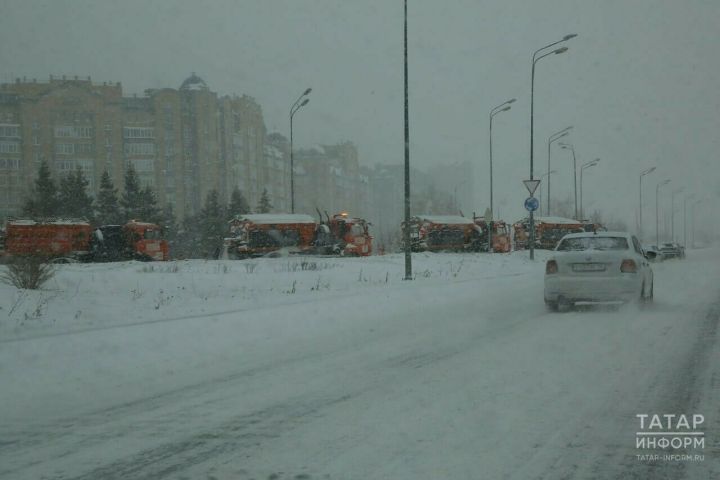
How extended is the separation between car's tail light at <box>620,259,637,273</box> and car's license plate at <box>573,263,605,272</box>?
1.13 feet

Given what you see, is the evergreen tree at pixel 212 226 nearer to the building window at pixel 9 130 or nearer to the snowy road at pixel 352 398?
the building window at pixel 9 130

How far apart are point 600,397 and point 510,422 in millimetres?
1221

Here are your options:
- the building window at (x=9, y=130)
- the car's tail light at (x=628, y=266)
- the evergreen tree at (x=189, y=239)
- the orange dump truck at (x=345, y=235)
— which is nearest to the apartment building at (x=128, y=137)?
the building window at (x=9, y=130)

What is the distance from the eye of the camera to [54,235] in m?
35.4

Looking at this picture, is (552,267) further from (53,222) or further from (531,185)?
(53,222)

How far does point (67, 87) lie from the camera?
84.7 metres

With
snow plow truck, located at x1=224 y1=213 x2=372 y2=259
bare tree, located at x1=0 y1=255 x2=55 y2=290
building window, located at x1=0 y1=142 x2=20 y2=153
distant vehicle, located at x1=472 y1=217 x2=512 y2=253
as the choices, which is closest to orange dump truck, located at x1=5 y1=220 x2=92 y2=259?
snow plow truck, located at x1=224 y1=213 x2=372 y2=259

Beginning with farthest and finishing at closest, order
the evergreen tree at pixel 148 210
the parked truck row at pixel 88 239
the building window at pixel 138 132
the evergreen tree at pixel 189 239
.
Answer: the building window at pixel 138 132 < the evergreen tree at pixel 189 239 < the evergreen tree at pixel 148 210 < the parked truck row at pixel 88 239

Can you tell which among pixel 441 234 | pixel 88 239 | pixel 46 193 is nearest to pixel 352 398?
pixel 88 239

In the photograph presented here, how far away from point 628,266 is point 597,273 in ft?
1.82

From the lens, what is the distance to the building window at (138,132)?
3531 inches

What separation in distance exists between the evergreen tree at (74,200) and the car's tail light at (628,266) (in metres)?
56.9

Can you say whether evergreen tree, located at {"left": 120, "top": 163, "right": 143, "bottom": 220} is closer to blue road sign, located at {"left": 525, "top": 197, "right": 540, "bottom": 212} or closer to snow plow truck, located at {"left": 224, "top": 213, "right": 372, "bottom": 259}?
snow plow truck, located at {"left": 224, "top": 213, "right": 372, "bottom": 259}

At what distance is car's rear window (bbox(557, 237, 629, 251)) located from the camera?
1380 cm
